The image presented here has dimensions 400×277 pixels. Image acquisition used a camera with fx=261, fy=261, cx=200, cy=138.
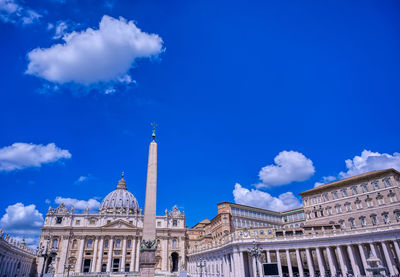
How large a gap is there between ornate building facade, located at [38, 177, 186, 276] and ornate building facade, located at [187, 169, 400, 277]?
2048 centimetres

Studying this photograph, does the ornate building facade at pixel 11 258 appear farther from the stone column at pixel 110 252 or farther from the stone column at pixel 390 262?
the stone column at pixel 390 262

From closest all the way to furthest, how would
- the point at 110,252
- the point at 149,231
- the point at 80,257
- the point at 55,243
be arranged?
the point at 149,231, the point at 80,257, the point at 55,243, the point at 110,252

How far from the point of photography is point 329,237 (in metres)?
39.1

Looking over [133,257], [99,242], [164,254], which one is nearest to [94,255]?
[99,242]

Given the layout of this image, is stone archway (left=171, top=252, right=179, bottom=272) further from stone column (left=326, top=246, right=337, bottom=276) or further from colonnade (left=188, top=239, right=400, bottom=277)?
stone column (left=326, top=246, right=337, bottom=276)

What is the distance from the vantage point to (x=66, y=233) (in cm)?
7544

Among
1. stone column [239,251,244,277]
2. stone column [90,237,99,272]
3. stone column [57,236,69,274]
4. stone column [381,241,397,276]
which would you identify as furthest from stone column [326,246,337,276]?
stone column [57,236,69,274]

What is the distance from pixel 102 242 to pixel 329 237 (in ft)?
205

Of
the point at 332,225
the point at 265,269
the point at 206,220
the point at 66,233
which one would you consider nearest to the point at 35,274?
the point at 66,233

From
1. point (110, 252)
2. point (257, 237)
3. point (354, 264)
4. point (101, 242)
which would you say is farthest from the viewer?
point (101, 242)

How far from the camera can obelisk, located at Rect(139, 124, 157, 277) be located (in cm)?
2350

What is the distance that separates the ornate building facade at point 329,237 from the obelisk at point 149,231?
11.7m

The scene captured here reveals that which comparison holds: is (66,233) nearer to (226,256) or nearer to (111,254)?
(111,254)

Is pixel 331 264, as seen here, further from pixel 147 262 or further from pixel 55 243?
pixel 55 243
